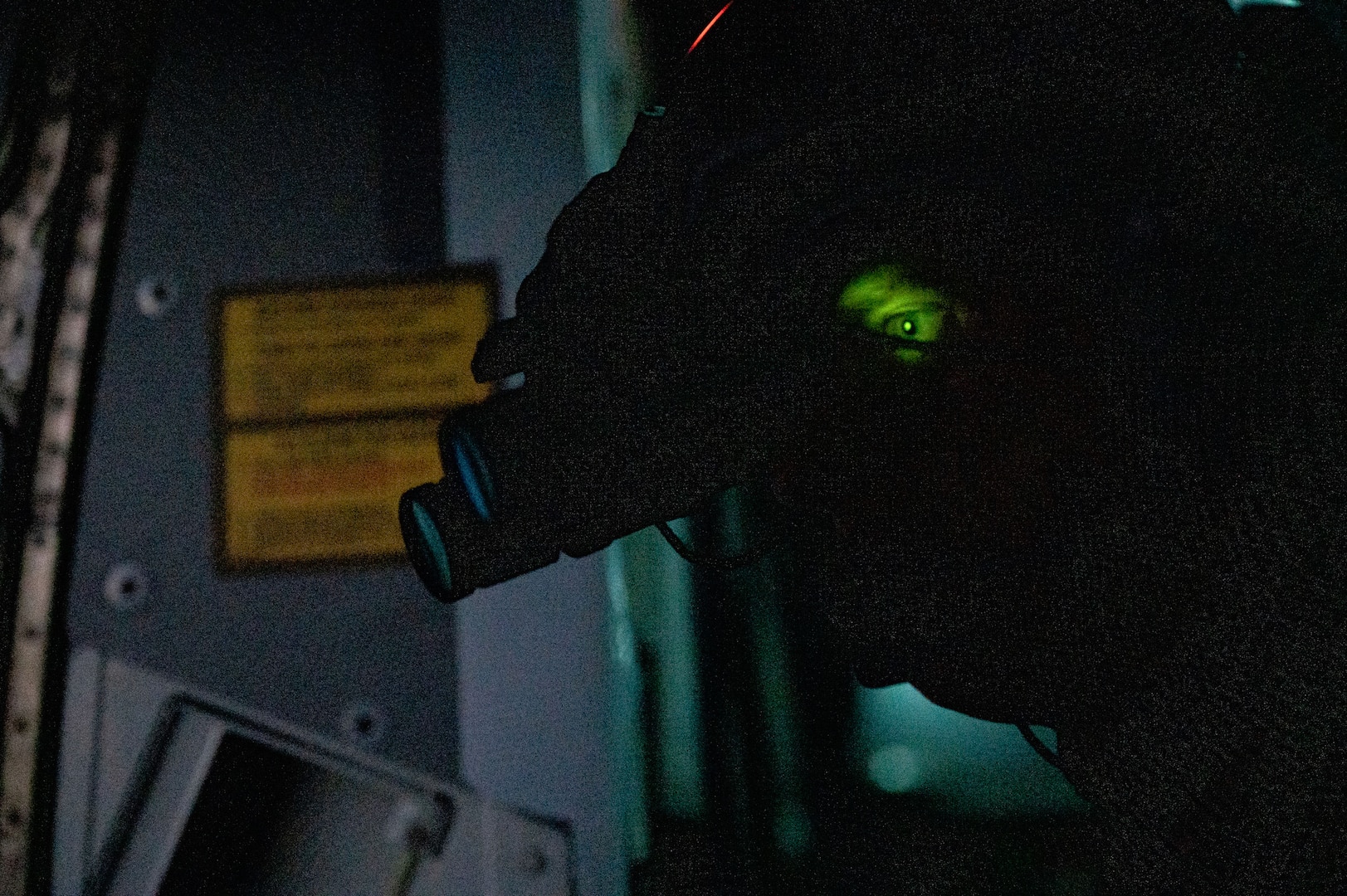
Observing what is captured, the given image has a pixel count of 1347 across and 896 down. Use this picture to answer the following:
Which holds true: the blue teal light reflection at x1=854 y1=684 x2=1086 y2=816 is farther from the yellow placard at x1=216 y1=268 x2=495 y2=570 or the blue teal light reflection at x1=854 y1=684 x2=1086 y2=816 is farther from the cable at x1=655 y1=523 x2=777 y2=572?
the yellow placard at x1=216 y1=268 x2=495 y2=570

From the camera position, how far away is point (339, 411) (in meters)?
0.65

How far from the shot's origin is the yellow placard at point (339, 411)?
651 mm

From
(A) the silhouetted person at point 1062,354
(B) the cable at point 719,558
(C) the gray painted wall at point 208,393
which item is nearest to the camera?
(A) the silhouetted person at point 1062,354

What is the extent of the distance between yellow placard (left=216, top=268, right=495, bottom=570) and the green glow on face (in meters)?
0.37

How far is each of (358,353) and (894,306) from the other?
0.46 meters

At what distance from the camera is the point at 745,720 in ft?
2.00

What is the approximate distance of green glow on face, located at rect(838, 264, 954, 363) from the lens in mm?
343

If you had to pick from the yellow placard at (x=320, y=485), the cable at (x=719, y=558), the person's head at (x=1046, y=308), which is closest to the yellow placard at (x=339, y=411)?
the yellow placard at (x=320, y=485)

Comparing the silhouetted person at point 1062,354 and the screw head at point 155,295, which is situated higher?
the screw head at point 155,295

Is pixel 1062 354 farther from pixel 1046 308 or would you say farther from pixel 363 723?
pixel 363 723

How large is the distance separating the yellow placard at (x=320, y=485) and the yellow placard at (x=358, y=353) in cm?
2

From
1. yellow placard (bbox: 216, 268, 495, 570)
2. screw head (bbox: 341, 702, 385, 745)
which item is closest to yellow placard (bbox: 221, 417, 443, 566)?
yellow placard (bbox: 216, 268, 495, 570)

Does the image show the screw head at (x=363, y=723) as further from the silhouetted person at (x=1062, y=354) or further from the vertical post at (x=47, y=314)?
the silhouetted person at (x=1062, y=354)

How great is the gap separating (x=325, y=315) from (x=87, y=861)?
1.51 feet
